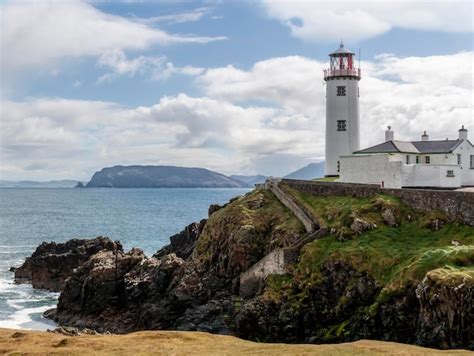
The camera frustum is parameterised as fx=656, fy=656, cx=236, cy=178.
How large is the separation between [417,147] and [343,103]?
1037cm

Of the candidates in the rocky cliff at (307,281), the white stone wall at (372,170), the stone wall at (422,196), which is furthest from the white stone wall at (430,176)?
the rocky cliff at (307,281)

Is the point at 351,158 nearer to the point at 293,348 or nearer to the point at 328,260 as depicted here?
the point at 328,260

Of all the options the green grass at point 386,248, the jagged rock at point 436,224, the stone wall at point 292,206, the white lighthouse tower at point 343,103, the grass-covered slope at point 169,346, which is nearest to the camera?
the grass-covered slope at point 169,346

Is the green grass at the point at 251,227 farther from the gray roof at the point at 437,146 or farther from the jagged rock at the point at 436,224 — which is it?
the gray roof at the point at 437,146

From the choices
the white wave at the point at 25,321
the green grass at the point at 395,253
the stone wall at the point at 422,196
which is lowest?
the white wave at the point at 25,321

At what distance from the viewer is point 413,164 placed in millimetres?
70688

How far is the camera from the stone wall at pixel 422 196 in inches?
2190

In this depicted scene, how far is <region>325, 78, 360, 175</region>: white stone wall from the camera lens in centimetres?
8000

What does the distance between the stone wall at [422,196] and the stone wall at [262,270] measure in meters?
11.6

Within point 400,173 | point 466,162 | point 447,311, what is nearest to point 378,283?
point 447,311

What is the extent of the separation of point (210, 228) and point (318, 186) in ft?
41.3

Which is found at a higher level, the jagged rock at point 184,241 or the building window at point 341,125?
the building window at point 341,125

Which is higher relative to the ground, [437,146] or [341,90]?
[341,90]

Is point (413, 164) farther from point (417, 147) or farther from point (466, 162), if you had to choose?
point (466, 162)
